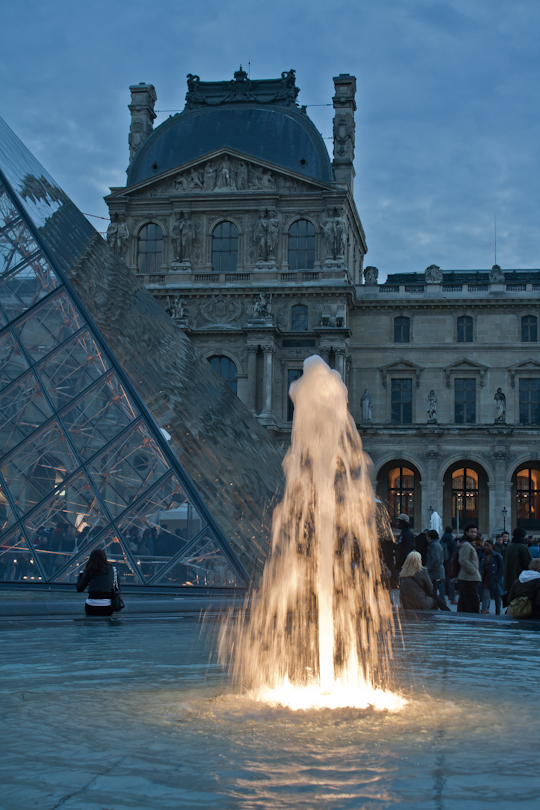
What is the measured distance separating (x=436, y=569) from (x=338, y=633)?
6.61 m

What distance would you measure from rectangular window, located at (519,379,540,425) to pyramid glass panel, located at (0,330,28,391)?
104ft

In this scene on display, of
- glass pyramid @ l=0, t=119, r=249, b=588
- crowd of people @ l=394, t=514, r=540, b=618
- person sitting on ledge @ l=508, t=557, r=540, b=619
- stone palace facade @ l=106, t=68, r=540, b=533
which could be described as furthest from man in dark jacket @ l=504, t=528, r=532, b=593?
stone palace facade @ l=106, t=68, r=540, b=533

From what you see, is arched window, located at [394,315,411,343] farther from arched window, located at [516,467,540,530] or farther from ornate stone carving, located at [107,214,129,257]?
ornate stone carving, located at [107,214,129,257]

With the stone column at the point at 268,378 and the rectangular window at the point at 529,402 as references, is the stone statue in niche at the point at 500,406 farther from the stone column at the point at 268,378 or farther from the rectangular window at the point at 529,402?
the stone column at the point at 268,378

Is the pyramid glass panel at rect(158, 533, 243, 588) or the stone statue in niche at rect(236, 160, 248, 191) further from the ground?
the stone statue in niche at rect(236, 160, 248, 191)

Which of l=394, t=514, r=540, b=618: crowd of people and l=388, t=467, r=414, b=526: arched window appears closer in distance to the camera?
l=394, t=514, r=540, b=618: crowd of people

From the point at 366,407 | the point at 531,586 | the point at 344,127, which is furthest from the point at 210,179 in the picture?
the point at 531,586

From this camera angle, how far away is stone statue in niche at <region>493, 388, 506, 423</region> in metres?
37.3

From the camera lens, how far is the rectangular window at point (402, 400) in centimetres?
4016

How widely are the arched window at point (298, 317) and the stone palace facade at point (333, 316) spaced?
0.06m

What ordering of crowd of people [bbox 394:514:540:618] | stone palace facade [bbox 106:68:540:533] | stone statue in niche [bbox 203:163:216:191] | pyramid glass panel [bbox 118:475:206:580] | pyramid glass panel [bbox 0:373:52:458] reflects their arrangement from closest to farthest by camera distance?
crowd of people [bbox 394:514:540:618], pyramid glass panel [bbox 118:475:206:580], pyramid glass panel [bbox 0:373:52:458], stone palace facade [bbox 106:68:540:533], stone statue in niche [bbox 203:163:216:191]

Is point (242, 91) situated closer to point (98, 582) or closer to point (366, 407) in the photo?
point (366, 407)

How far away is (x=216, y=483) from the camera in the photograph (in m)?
11.1

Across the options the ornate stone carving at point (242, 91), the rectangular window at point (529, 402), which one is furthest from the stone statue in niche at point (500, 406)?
the ornate stone carving at point (242, 91)
